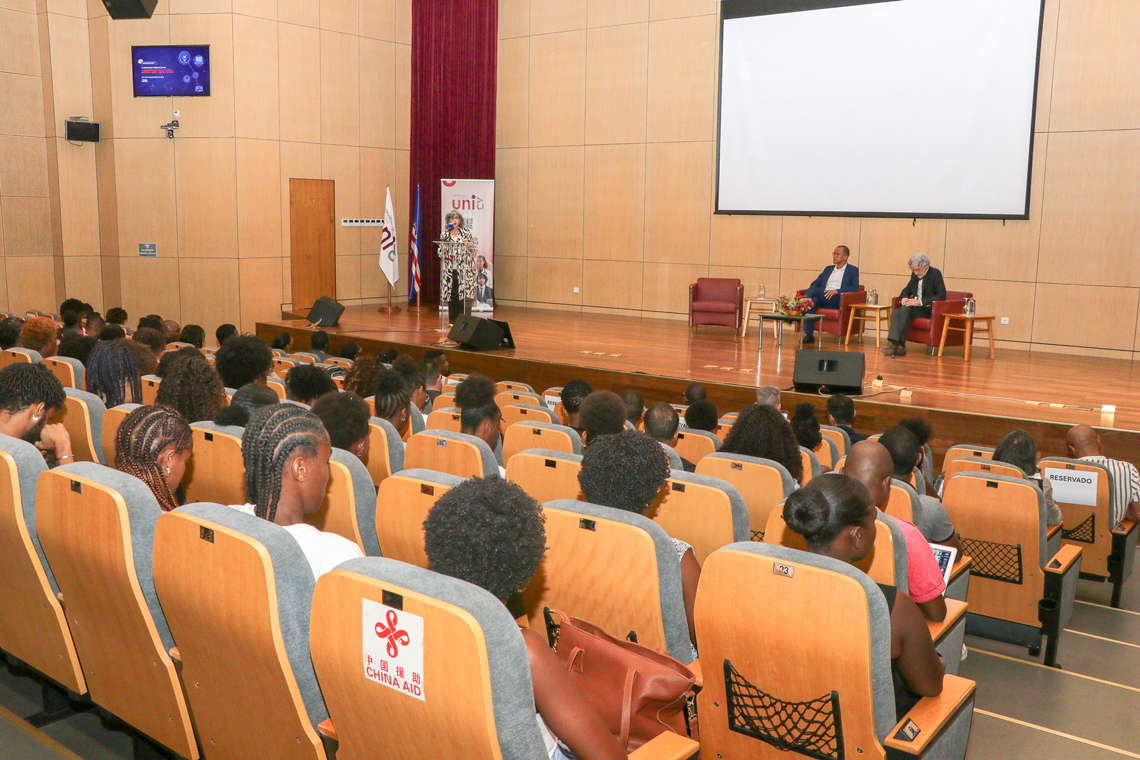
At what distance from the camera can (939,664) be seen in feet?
6.75

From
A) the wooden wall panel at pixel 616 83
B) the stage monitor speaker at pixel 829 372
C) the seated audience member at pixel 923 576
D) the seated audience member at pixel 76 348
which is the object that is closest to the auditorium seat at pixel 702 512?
the seated audience member at pixel 923 576

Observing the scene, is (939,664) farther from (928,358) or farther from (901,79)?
(901,79)

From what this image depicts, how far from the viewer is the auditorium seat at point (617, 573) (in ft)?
6.92

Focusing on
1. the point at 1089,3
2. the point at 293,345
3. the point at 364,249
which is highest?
the point at 1089,3

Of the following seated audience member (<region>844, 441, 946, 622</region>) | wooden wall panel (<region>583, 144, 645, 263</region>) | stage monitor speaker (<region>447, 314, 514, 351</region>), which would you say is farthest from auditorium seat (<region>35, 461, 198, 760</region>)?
wooden wall panel (<region>583, 144, 645, 263</region>)

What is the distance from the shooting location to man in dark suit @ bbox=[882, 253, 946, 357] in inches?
367

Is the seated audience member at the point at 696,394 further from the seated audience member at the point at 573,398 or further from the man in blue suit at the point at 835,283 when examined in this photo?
the man in blue suit at the point at 835,283

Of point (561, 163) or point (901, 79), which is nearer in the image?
point (901, 79)

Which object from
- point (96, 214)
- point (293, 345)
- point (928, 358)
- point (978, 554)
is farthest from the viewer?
point (96, 214)

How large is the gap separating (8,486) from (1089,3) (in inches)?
421

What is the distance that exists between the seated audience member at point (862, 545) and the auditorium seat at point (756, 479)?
1039mm

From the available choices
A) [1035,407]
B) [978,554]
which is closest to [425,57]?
[1035,407]

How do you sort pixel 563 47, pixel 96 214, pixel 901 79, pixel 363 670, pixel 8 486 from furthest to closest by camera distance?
pixel 563 47
pixel 96 214
pixel 901 79
pixel 8 486
pixel 363 670

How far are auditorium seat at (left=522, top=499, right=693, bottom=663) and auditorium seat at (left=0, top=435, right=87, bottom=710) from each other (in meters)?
1.31
